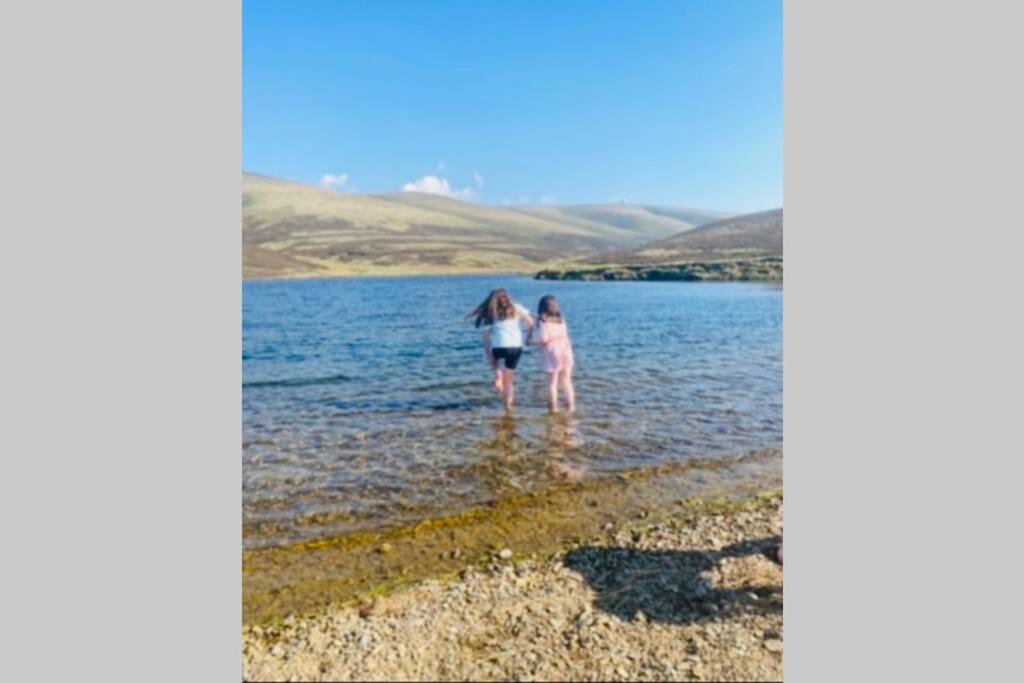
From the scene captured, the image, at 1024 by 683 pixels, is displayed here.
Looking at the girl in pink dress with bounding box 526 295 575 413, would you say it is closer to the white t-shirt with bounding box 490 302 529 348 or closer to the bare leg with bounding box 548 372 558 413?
the bare leg with bounding box 548 372 558 413

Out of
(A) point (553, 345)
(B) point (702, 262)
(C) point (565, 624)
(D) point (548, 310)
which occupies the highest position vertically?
(B) point (702, 262)

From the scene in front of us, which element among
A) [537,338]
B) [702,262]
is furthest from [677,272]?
[537,338]

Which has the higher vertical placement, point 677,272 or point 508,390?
point 677,272

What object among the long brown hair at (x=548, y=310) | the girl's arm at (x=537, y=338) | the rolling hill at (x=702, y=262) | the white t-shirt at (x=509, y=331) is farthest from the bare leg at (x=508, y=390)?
the rolling hill at (x=702, y=262)

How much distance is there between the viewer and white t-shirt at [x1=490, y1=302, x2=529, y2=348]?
1031 cm

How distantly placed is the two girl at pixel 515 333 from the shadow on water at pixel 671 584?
5.03m

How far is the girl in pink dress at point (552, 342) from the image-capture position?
10258 millimetres

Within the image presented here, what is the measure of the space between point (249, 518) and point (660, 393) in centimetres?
866

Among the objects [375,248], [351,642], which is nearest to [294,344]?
[351,642]

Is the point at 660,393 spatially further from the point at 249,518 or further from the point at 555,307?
the point at 249,518

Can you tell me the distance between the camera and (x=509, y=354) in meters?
10.5

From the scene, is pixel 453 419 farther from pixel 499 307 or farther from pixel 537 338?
pixel 499 307

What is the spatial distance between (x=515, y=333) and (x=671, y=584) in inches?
230

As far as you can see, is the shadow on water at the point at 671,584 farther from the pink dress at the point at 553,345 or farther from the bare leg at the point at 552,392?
the bare leg at the point at 552,392
